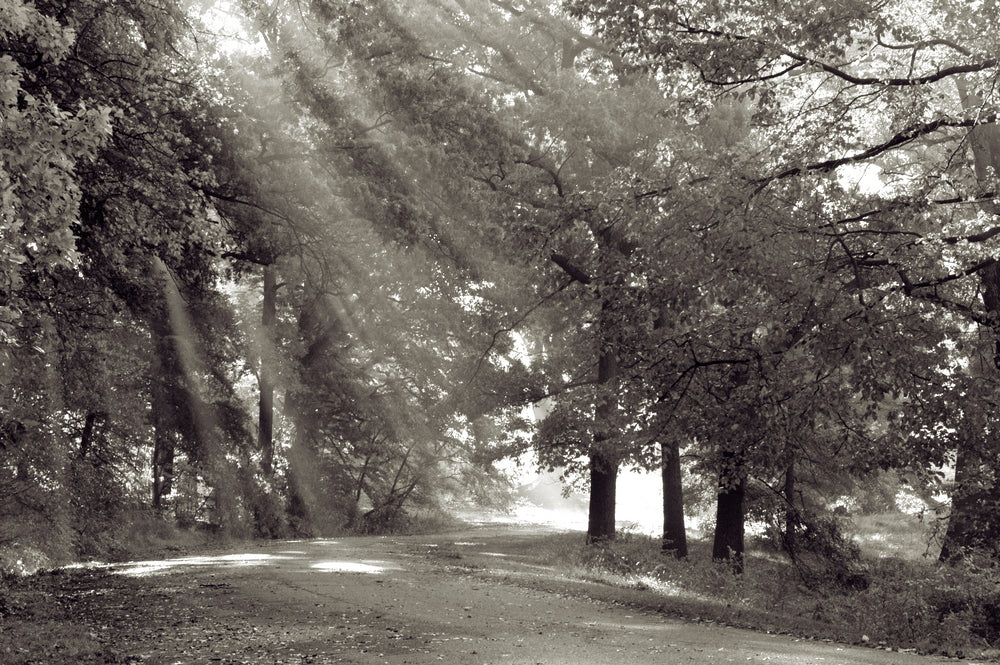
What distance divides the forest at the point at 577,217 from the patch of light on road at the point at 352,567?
15.5ft

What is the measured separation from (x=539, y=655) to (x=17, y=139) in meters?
6.16

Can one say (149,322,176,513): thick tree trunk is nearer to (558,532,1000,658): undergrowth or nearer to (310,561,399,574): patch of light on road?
(310,561,399,574): patch of light on road

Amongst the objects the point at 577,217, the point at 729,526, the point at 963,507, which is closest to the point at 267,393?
the point at 729,526

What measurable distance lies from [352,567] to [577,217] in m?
6.90

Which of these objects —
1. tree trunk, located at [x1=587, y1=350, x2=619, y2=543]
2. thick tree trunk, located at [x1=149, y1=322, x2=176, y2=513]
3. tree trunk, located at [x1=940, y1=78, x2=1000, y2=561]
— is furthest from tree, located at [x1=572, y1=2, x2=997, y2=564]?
thick tree trunk, located at [x1=149, y1=322, x2=176, y2=513]

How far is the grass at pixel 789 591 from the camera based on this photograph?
10758 millimetres

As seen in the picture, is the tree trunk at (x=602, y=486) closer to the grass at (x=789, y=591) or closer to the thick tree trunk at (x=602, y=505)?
the thick tree trunk at (x=602, y=505)

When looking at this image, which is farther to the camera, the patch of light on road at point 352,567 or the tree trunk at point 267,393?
the tree trunk at point 267,393

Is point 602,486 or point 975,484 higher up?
point 602,486

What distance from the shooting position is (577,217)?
43.7 feet

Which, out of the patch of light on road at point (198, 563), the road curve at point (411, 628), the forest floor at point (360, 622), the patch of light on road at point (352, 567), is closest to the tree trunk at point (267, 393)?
the patch of light on road at point (198, 563)

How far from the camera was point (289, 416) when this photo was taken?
32.7 m

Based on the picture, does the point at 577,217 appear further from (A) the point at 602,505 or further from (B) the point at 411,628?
(A) the point at 602,505

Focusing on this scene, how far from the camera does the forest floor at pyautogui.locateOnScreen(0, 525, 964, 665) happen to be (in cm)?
828
